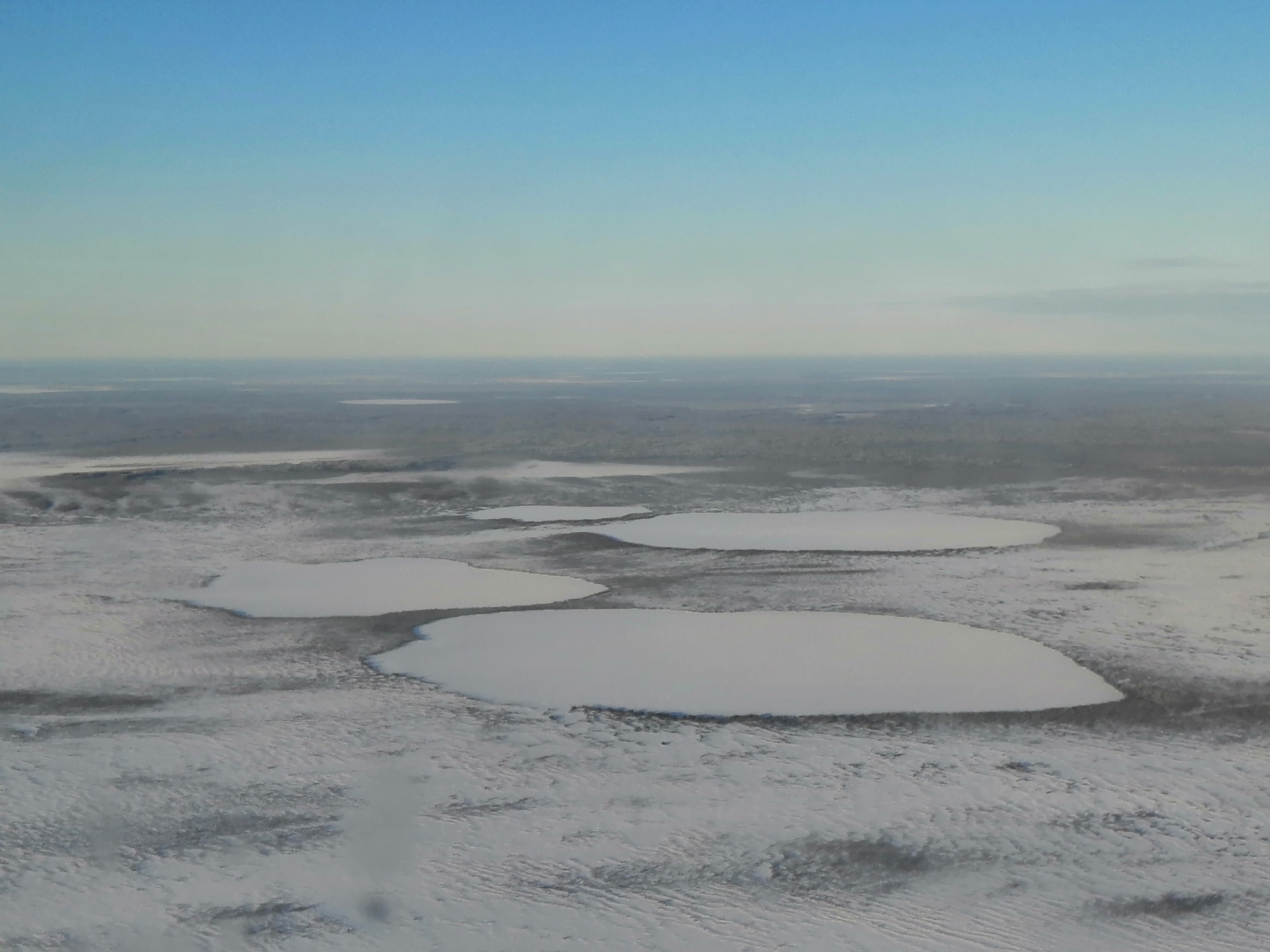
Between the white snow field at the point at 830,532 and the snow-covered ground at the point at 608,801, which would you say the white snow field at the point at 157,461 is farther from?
the snow-covered ground at the point at 608,801

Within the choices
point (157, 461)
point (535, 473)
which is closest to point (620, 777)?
point (535, 473)

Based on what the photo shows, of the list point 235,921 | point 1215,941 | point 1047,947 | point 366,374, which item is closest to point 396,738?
point 235,921

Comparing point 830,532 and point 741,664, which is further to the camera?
point 830,532

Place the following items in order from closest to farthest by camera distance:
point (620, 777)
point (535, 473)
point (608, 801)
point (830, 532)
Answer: point (608, 801), point (620, 777), point (830, 532), point (535, 473)

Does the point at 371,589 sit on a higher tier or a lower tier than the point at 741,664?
higher

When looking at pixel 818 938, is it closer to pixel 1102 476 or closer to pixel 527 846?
pixel 527 846

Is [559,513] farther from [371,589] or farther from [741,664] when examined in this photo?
[741,664]

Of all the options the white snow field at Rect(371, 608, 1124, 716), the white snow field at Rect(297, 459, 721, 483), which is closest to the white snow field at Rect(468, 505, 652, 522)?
the white snow field at Rect(297, 459, 721, 483)
